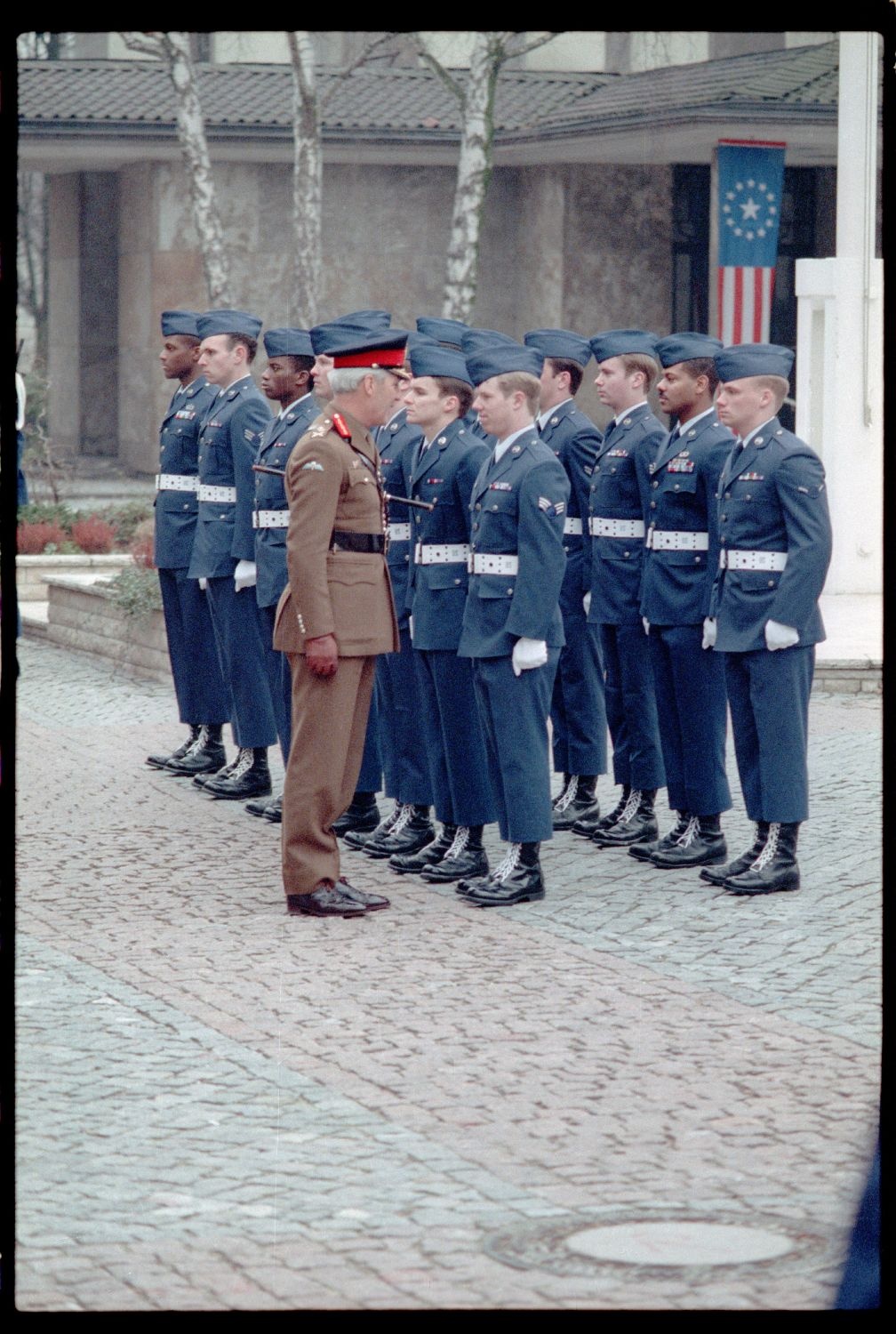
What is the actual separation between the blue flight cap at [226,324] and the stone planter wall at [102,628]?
3.84 m

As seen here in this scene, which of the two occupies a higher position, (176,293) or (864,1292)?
(176,293)

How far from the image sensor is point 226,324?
10156 millimetres

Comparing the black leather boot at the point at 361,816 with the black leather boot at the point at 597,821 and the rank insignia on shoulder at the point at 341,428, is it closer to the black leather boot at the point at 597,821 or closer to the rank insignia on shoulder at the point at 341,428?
the black leather boot at the point at 597,821

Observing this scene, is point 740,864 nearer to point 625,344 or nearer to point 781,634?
point 781,634

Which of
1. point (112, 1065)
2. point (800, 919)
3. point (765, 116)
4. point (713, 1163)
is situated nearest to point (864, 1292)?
point (713, 1163)

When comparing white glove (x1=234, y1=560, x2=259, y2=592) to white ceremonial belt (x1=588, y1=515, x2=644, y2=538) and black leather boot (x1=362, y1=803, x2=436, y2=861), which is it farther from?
white ceremonial belt (x1=588, y1=515, x2=644, y2=538)

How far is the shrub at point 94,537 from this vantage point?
18.4m

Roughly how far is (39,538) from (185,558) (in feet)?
26.9

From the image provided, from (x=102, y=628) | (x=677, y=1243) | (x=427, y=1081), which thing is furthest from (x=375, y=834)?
(x=102, y=628)

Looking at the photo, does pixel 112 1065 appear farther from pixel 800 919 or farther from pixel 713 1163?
pixel 800 919

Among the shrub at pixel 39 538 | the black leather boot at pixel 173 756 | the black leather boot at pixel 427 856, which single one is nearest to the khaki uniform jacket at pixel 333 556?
the black leather boot at pixel 427 856

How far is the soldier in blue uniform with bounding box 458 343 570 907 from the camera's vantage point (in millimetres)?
7824

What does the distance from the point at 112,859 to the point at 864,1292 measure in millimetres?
5062

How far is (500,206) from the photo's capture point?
1158 inches
